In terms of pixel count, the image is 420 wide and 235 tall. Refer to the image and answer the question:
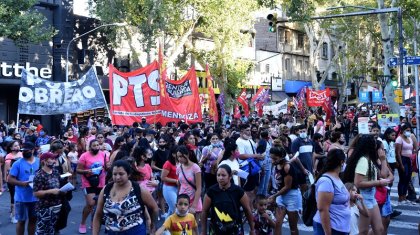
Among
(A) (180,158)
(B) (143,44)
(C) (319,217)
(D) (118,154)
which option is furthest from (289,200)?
(B) (143,44)

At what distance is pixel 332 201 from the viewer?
18.8 ft

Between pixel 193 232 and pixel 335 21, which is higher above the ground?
pixel 335 21

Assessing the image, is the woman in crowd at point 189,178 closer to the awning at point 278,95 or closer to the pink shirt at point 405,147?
the pink shirt at point 405,147

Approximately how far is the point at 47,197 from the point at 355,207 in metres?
3.83

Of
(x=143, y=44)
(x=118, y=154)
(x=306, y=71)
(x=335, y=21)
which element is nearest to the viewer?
(x=118, y=154)

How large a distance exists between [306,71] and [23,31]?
3701 cm

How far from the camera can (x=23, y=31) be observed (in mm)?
22203

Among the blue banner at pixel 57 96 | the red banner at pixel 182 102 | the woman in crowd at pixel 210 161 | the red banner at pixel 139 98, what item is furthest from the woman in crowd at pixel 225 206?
the blue banner at pixel 57 96

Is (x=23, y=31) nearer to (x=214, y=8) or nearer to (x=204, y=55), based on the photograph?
(x=214, y=8)

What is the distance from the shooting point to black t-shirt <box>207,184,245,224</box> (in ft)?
20.0

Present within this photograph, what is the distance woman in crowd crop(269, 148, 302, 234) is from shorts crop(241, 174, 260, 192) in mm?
1966

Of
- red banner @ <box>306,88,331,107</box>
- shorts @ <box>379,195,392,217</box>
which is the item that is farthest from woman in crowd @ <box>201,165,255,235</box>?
red banner @ <box>306,88,331,107</box>

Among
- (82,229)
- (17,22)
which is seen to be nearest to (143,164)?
(82,229)

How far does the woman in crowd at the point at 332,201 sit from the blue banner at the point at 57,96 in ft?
33.1
